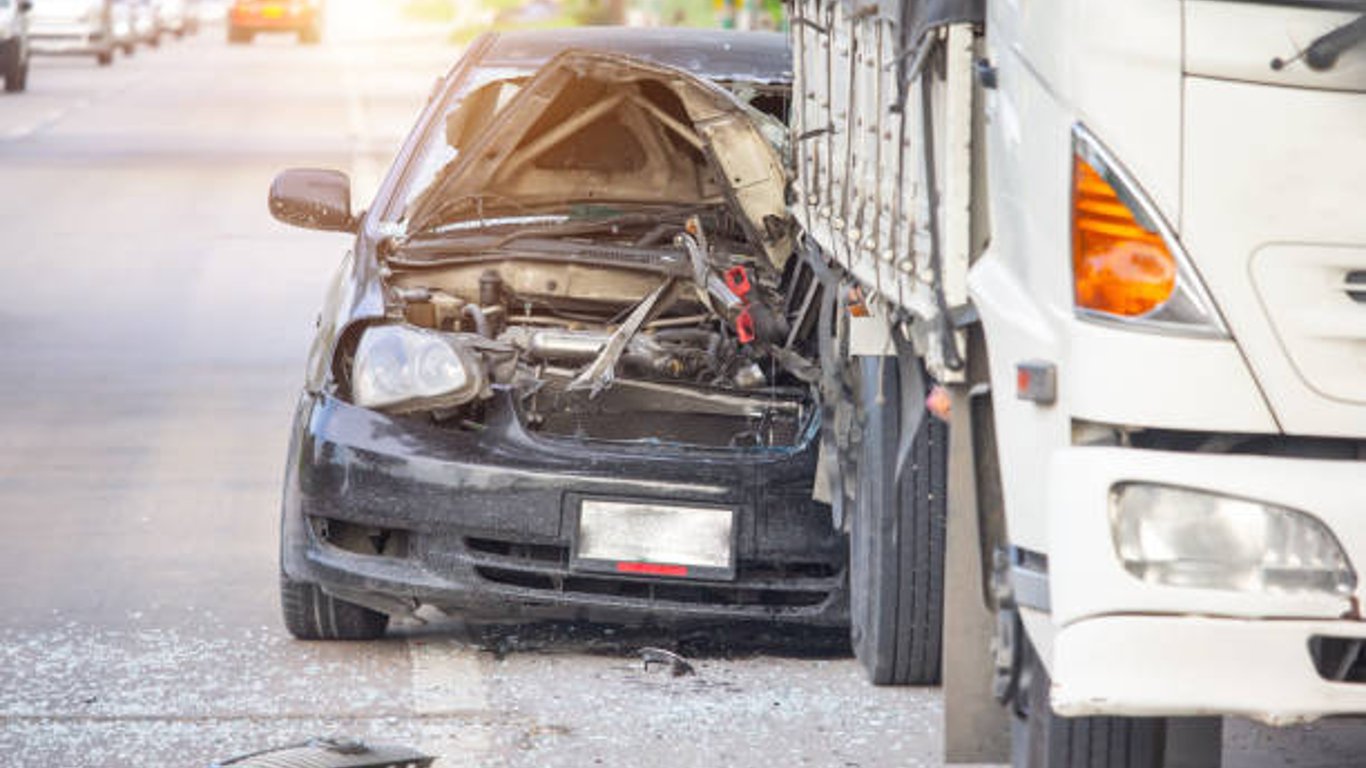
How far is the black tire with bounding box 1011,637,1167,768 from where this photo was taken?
4.71 m

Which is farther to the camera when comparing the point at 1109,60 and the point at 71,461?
the point at 71,461

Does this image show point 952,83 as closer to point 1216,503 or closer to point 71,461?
point 1216,503

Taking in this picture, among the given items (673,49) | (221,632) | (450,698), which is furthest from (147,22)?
(450,698)

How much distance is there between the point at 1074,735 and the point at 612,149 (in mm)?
3993

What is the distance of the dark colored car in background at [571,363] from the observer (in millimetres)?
6734

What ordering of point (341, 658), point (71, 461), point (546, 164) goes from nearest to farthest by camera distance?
point (341, 658) < point (546, 164) < point (71, 461)

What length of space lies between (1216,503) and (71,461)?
6773 millimetres

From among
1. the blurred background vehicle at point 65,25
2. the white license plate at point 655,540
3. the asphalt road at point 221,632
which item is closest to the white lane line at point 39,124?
the asphalt road at point 221,632

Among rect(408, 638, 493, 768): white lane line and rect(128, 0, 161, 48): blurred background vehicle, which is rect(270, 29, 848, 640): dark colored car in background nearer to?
rect(408, 638, 493, 768): white lane line

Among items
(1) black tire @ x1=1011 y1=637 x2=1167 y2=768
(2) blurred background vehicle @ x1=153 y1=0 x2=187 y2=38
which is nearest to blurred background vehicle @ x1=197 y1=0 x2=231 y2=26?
(2) blurred background vehicle @ x1=153 y1=0 x2=187 y2=38

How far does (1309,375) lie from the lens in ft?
13.9

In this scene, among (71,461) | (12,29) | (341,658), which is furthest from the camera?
(12,29)

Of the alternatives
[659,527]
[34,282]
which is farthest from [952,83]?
[34,282]

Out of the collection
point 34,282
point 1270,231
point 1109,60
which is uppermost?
point 1109,60
